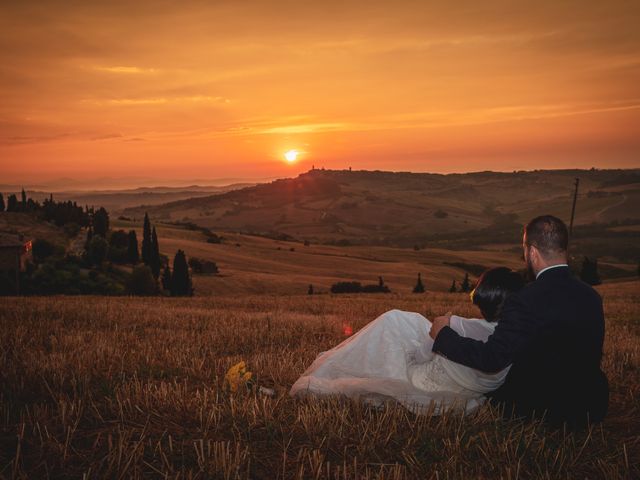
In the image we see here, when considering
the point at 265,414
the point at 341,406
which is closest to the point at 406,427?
the point at 341,406

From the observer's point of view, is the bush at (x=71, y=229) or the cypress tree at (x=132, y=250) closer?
the cypress tree at (x=132, y=250)

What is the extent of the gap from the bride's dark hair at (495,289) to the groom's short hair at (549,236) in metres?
0.56

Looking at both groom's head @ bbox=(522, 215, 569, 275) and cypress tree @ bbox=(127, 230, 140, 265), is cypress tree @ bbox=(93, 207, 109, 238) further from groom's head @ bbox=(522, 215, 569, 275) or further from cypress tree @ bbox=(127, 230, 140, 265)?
groom's head @ bbox=(522, 215, 569, 275)

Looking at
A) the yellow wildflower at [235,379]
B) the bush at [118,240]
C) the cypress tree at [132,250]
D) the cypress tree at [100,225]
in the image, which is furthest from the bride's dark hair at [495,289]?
the cypress tree at [100,225]

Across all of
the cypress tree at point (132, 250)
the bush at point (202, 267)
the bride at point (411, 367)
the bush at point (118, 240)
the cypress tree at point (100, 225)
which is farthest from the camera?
the cypress tree at point (100, 225)

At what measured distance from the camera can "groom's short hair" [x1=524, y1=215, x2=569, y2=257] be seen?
4660mm

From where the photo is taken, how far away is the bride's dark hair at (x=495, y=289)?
17.3 feet

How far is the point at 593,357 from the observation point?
488cm

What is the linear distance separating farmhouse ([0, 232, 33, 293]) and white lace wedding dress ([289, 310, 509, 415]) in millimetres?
56821

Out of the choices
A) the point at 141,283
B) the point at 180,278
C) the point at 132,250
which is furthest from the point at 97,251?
the point at 141,283

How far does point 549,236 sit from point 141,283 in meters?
56.7

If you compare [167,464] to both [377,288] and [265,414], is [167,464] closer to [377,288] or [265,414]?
[265,414]

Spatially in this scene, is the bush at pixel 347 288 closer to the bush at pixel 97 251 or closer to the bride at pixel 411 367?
the bush at pixel 97 251

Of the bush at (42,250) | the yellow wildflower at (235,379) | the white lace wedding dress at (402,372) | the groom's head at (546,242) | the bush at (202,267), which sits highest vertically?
the groom's head at (546,242)
